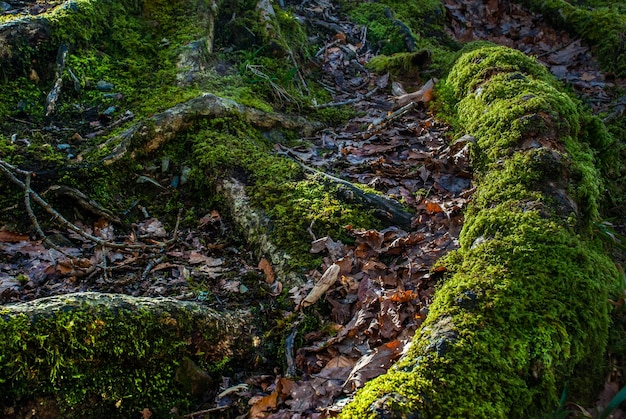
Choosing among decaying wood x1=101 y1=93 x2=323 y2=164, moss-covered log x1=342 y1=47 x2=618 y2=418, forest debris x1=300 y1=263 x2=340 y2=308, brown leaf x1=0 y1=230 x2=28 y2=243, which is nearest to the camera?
moss-covered log x1=342 y1=47 x2=618 y2=418

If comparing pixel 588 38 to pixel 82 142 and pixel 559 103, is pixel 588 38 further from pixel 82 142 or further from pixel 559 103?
pixel 82 142

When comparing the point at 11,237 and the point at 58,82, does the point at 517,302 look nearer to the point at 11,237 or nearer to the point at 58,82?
the point at 11,237

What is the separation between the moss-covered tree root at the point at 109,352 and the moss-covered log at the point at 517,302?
1.12m

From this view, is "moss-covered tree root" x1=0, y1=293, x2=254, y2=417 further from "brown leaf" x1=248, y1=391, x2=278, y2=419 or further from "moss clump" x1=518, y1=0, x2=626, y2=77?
"moss clump" x1=518, y1=0, x2=626, y2=77

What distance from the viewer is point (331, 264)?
354 cm

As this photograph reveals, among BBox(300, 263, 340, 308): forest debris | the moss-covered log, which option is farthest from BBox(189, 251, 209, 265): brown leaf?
the moss-covered log

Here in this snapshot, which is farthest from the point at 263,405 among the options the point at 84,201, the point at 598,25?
the point at 598,25

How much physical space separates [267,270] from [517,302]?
1884 millimetres

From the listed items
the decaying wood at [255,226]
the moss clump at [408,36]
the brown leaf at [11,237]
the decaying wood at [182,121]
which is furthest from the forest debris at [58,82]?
the moss clump at [408,36]

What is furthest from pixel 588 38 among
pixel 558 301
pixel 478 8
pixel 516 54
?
pixel 558 301

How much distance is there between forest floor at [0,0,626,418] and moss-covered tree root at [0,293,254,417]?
228mm

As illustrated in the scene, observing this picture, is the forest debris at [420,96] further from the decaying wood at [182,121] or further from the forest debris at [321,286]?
the forest debris at [321,286]

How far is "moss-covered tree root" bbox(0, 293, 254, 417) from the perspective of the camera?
7.72ft

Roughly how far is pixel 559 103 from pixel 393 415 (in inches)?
129
